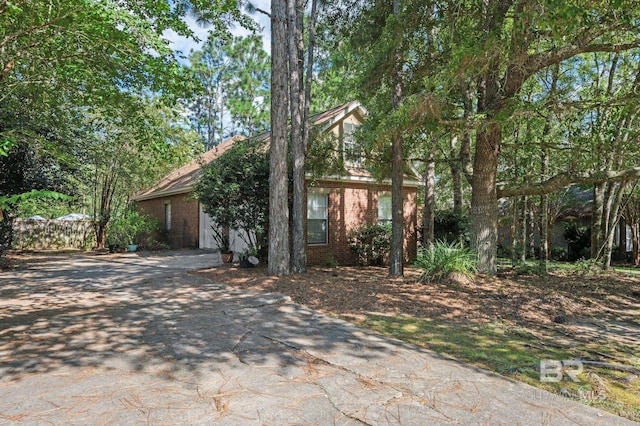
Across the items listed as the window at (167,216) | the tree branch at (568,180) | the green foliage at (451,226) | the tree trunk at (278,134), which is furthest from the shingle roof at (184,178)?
the tree branch at (568,180)

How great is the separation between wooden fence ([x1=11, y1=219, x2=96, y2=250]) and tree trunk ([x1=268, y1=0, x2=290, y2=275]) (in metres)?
14.1

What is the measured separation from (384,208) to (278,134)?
20.9ft

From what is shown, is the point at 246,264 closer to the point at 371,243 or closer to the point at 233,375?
the point at 371,243

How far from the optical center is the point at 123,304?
620 cm

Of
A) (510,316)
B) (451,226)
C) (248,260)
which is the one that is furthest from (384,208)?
(510,316)

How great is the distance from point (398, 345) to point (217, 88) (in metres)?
35.4

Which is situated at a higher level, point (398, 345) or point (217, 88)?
point (217, 88)

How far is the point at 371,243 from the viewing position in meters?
12.7

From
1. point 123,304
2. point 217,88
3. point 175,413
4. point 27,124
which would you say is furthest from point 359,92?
point 217,88

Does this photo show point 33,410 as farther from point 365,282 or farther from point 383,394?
point 365,282

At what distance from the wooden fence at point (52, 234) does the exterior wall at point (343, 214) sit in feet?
41.9

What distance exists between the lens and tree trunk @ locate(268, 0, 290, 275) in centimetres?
868

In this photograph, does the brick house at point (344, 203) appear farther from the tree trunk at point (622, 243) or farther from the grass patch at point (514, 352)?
the tree trunk at point (622, 243)

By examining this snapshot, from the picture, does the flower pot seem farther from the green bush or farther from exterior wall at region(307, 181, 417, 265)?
the green bush
